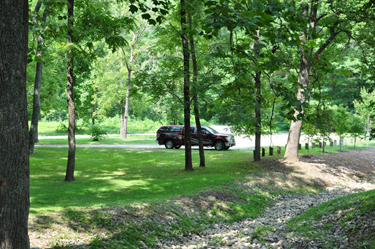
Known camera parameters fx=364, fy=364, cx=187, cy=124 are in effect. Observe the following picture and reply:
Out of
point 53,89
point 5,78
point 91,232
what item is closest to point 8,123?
point 5,78

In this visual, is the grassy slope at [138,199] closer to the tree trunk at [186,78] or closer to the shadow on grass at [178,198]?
the shadow on grass at [178,198]

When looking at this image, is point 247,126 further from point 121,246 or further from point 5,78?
point 5,78

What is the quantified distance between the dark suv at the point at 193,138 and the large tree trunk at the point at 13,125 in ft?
71.3

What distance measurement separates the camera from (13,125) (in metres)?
4.28

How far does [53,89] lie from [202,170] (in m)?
16.0

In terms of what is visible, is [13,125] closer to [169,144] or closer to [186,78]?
[186,78]

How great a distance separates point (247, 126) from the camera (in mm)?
17328

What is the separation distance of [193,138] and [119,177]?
12.8 m

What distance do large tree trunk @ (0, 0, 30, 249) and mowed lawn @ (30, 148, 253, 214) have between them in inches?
143

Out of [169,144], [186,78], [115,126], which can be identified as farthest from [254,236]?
[115,126]

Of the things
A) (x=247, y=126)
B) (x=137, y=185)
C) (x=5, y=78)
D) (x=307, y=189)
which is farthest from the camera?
(x=247, y=126)

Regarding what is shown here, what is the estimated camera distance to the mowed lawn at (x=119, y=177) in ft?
32.4

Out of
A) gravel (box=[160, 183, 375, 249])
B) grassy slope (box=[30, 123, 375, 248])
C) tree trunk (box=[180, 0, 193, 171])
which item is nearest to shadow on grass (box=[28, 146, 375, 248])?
grassy slope (box=[30, 123, 375, 248])

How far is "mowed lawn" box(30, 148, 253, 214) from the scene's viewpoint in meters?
9.88
